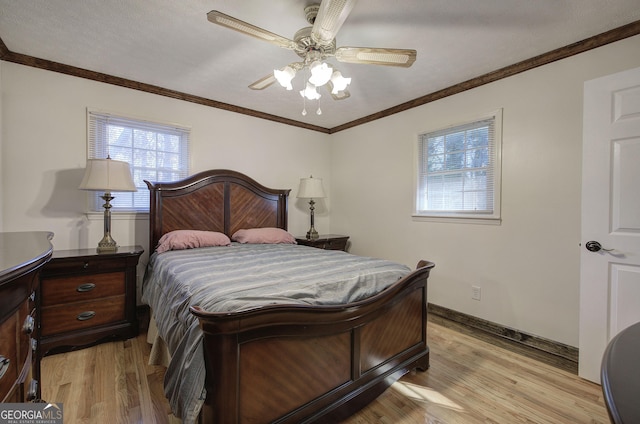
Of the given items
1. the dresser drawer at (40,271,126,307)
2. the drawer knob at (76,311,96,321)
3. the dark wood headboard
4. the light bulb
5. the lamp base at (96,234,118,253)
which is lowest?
the drawer knob at (76,311,96,321)

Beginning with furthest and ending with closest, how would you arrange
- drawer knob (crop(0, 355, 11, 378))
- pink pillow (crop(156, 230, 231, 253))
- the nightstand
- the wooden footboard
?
1. the nightstand
2. pink pillow (crop(156, 230, 231, 253))
3. the wooden footboard
4. drawer knob (crop(0, 355, 11, 378))

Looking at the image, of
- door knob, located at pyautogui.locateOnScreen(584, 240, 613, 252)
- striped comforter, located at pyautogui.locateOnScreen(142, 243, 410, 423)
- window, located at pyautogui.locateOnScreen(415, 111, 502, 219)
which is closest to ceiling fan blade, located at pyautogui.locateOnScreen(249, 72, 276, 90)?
striped comforter, located at pyautogui.locateOnScreen(142, 243, 410, 423)

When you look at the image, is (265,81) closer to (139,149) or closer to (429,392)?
(139,149)

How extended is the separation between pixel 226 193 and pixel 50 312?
74.3 inches

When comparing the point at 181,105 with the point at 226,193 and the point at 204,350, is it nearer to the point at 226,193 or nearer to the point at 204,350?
the point at 226,193

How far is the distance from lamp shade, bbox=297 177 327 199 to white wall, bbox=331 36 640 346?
109 cm

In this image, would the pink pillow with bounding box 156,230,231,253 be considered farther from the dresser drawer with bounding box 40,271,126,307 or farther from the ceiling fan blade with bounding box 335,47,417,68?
the ceiling fan blade with bounding box 335,47,417,68

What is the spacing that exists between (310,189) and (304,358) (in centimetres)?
273

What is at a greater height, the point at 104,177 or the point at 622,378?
the point at 104,177

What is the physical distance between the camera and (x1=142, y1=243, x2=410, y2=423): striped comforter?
50.0 inches

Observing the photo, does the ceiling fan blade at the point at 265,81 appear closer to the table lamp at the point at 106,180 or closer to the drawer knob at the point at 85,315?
the table lamp at the point at 106,180

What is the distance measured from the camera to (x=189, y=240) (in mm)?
2938

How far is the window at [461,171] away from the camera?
2797 millimetres

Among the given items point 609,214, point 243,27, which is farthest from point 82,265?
point 609,214
